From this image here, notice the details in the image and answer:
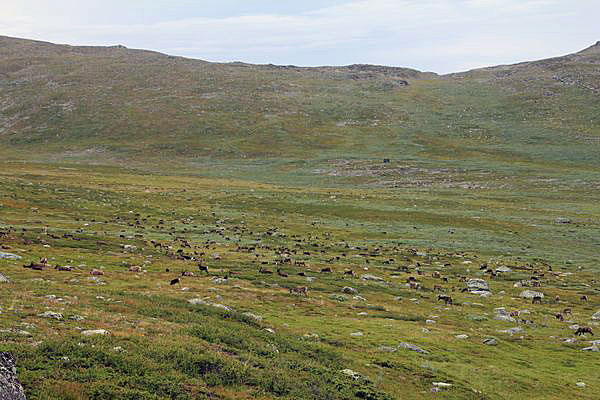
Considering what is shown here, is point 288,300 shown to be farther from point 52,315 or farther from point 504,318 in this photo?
point 52,315

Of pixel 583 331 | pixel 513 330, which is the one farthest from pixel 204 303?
pixel 583 331

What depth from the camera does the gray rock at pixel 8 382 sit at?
9870mm

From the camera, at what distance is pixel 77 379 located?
12594 millimetres

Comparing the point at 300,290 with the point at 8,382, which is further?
the point at 300,290

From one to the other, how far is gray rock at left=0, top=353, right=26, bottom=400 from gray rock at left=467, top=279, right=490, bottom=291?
30.7 meters

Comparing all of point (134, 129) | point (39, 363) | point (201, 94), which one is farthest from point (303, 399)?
point (201, 94)

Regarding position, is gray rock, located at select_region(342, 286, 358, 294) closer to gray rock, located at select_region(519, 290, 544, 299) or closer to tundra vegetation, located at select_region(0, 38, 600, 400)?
tundra vegetation, located at select_region(0, 38, 600, 400)

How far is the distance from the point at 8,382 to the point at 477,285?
32031mm

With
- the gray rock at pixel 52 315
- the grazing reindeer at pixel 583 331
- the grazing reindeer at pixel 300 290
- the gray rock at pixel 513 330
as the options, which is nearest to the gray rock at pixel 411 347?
the gray rock at pixel 513 330

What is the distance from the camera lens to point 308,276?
35.2 m

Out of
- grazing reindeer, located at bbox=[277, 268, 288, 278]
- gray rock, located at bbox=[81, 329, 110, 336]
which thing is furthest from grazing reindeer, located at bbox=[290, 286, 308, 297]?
gray rock, located at bbox=[81, 329, 110, 336]

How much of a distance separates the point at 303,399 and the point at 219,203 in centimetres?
6112

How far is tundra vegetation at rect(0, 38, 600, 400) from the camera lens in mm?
15430

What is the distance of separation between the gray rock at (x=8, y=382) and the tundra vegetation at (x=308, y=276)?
0.88m
